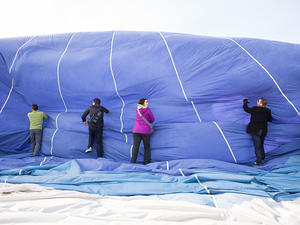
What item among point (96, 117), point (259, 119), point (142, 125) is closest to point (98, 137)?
point (96, 117)

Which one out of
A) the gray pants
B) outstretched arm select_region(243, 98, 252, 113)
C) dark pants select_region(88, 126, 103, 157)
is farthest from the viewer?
the gray pants

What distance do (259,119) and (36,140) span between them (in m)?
3.72

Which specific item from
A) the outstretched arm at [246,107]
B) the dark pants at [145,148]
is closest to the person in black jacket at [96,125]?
the dark pants at [145,148]

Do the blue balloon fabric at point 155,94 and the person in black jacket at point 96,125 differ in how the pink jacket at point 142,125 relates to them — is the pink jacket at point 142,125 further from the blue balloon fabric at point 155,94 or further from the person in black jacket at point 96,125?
the person in black jacket at point 96,125

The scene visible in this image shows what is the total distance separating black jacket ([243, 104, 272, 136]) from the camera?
3.52 metres

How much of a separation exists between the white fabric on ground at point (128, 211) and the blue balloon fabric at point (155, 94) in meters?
1.29

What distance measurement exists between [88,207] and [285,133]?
3271 millimetres

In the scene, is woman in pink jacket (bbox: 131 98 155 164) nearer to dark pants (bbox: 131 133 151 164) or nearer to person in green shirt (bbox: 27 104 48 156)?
dark pants (bbox: 131 133 151 164)

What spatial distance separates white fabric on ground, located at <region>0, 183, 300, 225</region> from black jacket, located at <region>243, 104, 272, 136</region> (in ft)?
6.02

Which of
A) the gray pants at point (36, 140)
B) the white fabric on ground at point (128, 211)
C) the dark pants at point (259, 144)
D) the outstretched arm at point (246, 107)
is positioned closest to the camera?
the white fabric on ground at point (128, 211)

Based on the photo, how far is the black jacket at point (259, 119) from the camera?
3521 mm

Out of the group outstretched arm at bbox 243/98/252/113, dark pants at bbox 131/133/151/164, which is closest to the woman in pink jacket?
dark pants at bbox 131/133/151/164

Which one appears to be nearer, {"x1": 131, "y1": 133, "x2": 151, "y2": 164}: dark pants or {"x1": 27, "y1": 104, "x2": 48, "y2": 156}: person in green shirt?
{"x1": 131, "y1": 133, "x2": 151, "y2": 164}: dark pants

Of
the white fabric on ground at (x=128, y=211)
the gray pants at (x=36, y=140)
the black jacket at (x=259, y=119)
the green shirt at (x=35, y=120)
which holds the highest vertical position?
the black jacket at (x=259, y=119)
